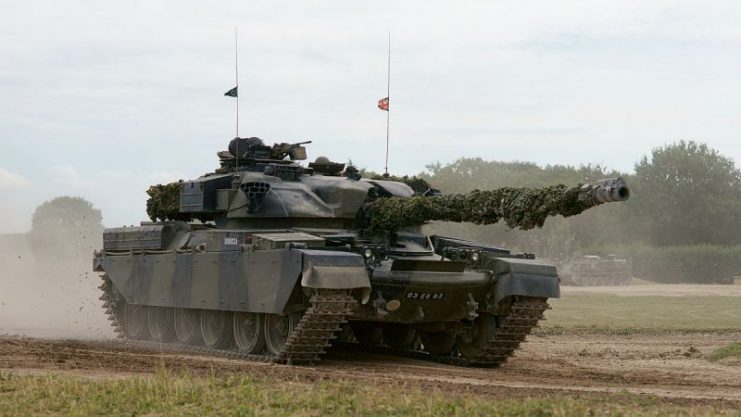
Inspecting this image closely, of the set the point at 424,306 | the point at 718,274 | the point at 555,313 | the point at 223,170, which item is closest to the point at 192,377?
the point at 424,306

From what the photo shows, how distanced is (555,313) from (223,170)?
16.3 metres

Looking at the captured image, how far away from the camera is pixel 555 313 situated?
3431 centimetres

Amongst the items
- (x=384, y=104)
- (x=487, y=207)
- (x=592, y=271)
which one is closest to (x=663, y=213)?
(x=592, y=271)

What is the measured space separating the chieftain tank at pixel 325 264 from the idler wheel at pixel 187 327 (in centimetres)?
3

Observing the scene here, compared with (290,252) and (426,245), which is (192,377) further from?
(426,245)

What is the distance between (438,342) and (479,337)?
1171 millimetres

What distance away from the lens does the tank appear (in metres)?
60.6

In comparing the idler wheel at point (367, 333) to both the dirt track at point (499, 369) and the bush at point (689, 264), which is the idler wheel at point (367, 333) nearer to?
the dirt track at point (499, 369)

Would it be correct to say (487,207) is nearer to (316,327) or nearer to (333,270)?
(333,270)

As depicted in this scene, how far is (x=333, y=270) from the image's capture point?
15867mm

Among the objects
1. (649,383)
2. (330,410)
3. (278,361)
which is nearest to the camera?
(330,410)

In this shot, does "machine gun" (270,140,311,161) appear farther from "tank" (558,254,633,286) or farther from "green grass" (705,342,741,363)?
"tank" (558,254,633,286)

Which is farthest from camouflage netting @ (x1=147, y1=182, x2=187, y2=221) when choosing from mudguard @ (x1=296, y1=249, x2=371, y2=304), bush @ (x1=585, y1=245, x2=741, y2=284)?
bush @ (x1=585, y1=245, x2=741, y2=284)

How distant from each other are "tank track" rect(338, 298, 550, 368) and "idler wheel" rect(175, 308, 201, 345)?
4453 millimetres
